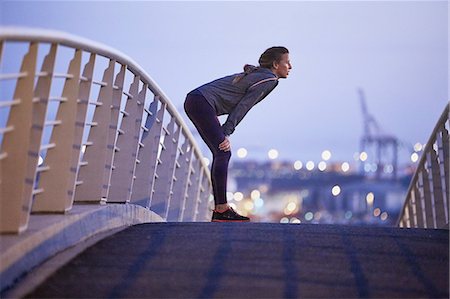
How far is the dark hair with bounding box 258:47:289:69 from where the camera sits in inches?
298

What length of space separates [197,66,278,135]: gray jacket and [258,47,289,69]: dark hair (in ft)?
0.24

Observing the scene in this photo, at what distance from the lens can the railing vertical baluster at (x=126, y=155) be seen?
7430mm

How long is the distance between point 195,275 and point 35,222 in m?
0.96

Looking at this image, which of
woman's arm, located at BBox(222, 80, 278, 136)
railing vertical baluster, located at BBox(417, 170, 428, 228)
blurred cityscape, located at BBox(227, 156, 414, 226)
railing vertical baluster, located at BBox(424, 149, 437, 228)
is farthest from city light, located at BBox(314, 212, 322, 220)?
woman's arm, located at BBox(222, 80, 278, 136)

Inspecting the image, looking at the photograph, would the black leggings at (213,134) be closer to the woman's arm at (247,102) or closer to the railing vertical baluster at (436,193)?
the woman's arm at (247,102)

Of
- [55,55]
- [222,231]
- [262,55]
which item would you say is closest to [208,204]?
[262,55]

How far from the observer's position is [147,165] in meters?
8.52

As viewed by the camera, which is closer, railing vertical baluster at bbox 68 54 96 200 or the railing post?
railing vertical baluster at bbox 68 54 96 200

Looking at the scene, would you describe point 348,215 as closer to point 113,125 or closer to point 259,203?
point 259,203

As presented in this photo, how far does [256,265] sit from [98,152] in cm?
198

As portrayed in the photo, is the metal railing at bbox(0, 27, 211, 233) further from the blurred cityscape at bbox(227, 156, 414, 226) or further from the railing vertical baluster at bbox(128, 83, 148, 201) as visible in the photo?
the blurred cityscape at bbox(227, 156, 414, 226)

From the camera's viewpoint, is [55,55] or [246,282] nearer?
[246,282]

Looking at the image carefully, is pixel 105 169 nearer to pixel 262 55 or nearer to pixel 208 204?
pixel 262 55

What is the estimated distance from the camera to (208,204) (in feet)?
53.9
